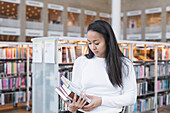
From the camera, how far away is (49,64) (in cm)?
509

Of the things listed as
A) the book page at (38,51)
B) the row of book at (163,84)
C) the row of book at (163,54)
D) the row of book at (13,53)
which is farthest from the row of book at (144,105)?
the row of book at (13,53)

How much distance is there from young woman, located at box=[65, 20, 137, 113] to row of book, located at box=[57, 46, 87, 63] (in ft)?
11.9

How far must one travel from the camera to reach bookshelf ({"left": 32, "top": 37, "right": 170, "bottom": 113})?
195 inches

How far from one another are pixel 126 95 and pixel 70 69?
13.1 feet

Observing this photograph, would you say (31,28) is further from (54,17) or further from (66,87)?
(66,87)

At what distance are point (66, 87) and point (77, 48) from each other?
13.7 feet

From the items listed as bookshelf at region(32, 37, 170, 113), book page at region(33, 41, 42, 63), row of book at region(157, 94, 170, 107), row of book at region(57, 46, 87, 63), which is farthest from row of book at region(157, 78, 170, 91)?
book page at region(33, 41, 42, 63)

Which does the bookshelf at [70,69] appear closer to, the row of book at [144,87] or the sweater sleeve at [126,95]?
the row of book at [144,87]

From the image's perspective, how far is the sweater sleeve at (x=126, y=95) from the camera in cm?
137

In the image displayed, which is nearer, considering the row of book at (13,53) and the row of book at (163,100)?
the row of book at (163,100)

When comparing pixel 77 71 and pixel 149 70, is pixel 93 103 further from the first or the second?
pixel 149 70

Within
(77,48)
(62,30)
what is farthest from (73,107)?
(62,30)

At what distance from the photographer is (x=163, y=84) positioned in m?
7.23

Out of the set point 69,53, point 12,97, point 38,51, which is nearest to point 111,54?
point 69,53
